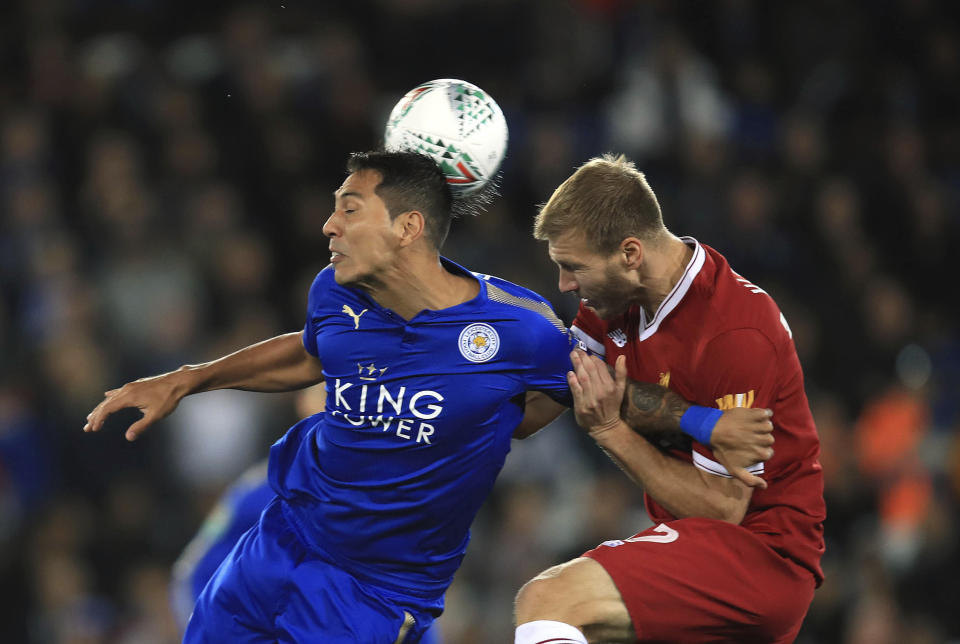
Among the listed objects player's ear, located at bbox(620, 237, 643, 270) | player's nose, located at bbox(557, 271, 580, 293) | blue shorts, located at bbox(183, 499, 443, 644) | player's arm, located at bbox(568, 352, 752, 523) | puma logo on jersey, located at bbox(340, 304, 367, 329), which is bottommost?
blue shorts, located at bbox(183, 499, 443, 644)

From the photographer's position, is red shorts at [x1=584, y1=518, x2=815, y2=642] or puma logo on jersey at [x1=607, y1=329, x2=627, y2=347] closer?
red shorts at [x1=584, y1=518, x2=815, y2=642]

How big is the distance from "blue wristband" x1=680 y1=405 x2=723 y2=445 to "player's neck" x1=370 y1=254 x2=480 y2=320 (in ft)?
2.55

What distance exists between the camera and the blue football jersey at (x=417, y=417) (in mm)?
4121

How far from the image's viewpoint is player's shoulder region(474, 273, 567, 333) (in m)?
4.19

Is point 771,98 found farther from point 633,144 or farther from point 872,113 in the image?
point 633,144

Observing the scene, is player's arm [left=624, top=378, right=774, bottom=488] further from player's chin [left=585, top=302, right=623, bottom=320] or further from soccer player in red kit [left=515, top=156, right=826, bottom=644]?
player's chin [left=585, top=302, right=623, bottom=320]

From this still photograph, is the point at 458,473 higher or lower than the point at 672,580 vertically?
higher

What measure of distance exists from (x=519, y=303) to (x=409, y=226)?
0.43 m

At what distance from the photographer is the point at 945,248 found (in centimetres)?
938

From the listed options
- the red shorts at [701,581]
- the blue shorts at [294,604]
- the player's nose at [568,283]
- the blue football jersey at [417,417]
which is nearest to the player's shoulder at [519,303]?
the blue football jersey at [417,417]

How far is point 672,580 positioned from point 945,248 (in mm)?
6122

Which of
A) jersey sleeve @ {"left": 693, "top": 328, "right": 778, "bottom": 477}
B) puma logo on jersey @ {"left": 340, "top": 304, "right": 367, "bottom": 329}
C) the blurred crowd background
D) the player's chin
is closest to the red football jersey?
jersey sleeve @ {"left": 693, "top": 328, "right": 778, "bottom": 477}

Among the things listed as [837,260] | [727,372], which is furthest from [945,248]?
[727,372]

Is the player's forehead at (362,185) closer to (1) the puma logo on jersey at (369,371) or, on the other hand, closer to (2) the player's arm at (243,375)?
(1) the puma logo on jersey at (369,371)
